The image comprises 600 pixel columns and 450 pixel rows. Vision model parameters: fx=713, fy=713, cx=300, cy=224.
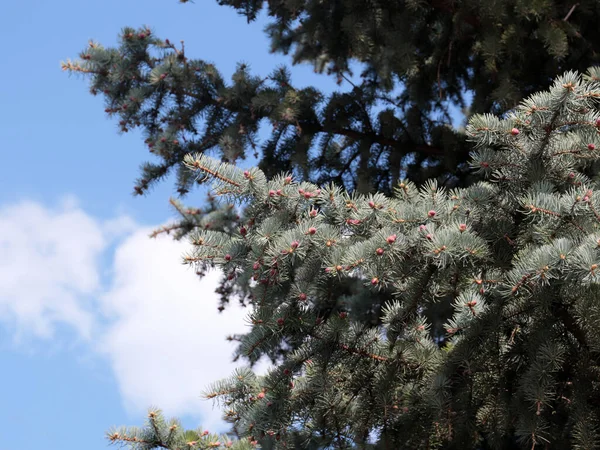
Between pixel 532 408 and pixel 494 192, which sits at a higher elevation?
pixel 494 192

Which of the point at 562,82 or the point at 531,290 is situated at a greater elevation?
the point at 562,82

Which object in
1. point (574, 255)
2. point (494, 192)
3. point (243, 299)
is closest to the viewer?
point (574, 255)

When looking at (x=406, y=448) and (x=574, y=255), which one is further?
(x=406, y=448)

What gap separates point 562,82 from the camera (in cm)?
249

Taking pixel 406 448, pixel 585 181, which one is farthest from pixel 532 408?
pixel 585 181

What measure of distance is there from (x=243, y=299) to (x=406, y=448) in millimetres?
2836

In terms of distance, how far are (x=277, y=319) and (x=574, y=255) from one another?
42.4 inches

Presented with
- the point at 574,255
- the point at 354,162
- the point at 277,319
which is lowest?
the point at 574,255

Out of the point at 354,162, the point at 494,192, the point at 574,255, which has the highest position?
the point at 354,162

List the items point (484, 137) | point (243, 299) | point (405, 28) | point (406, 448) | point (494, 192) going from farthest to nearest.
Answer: point (243, 299) < point (405, 28) < point (406, 448) < point (494, 192) < point (484, 137)

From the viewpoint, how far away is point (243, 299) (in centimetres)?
575

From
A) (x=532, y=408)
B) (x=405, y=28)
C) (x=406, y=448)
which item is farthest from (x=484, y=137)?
(x=405, y=28)

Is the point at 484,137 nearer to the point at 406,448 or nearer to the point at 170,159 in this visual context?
the point at 406,448

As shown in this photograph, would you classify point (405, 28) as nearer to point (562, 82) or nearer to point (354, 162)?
point (354, 162)
